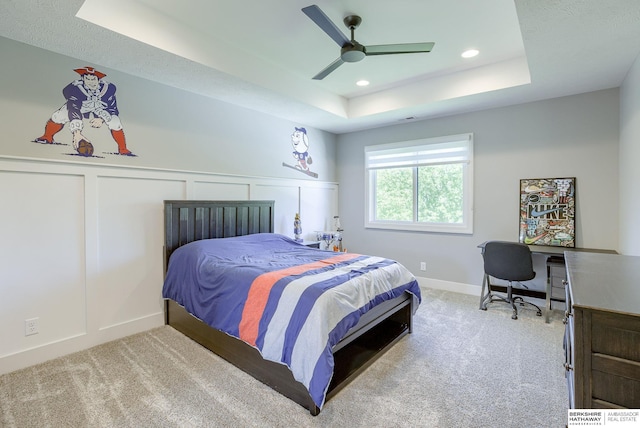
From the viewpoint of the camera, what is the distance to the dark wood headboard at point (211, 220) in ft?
10.3

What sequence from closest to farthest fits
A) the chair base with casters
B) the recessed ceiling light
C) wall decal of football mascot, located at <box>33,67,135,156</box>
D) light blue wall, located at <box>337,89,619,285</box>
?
wall decal of football mascot, located at <box>33,67,135,156</box> → the recessed ceiling light → light blue wall, located at <box>337,89,619,285</box> → the chair base with casters

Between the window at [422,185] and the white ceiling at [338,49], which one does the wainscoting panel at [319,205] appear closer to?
the window at [422,185]

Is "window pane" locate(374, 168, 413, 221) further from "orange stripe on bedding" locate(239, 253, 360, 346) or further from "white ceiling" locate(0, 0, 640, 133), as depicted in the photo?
"orange stripe on bedding" locate(239, 253, 360, 346)

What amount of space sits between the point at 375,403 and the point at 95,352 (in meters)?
2.34

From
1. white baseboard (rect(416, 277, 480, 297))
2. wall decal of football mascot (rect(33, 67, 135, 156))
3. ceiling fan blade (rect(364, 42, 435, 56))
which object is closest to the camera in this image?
ceiling fan blade (rect(364, 42, 435, 56))

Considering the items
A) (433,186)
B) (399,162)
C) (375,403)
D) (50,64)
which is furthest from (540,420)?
(50,64)

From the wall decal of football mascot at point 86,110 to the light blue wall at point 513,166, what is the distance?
3.55 m

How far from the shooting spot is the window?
4.27m

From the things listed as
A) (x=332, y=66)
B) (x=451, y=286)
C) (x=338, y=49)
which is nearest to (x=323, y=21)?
(x=332, y=66)

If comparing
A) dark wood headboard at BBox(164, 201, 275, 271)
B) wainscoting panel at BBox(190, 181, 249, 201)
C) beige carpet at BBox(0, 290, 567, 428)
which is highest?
wainscoting panel at BBox(190, 181, 249, 201)

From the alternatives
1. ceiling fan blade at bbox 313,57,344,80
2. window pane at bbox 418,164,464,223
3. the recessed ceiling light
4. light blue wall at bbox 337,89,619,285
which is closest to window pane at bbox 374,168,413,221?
window pane at bbox 418,164,464,223

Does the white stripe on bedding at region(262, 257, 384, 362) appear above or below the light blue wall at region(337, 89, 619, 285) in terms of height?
below

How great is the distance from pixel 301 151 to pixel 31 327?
362cm

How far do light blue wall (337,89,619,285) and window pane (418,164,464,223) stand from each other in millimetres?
237
